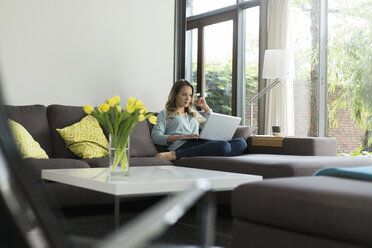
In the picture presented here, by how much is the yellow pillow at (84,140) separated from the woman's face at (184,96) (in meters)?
0.85

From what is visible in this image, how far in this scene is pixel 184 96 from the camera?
4145 millimetres

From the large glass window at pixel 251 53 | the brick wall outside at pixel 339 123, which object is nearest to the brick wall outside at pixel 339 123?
the brick wall outside at pixel 339 123

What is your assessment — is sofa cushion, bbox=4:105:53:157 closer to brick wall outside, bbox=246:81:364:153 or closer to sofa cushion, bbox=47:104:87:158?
sofa cushion, bbox=47:104:87:158

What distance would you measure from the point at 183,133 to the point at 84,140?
931 millimetres

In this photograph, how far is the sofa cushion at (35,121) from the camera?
11.3ft

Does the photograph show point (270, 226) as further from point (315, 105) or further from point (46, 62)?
point (315, 105)

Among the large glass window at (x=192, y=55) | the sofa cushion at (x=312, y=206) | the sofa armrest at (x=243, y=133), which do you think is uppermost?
the large glass window at (x=192, y=55)

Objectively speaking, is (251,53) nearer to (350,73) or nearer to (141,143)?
(350,73)


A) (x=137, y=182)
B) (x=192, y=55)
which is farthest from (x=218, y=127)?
(x=192, y=55)

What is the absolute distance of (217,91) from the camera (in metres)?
6.99

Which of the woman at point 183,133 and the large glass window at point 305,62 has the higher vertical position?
the large glass window at point 305,62

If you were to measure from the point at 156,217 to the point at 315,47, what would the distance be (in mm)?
5440

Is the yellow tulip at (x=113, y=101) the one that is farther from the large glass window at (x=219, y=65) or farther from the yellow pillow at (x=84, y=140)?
the large glass window at (x=219, y=65)

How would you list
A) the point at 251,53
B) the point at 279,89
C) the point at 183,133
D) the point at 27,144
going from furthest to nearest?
the point at 251,53
the point at 279,89
the point at 183,133
the point at 27,144
